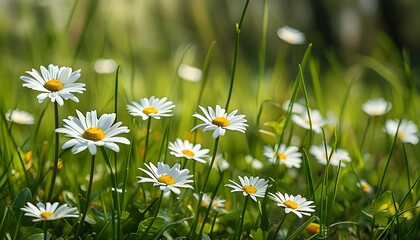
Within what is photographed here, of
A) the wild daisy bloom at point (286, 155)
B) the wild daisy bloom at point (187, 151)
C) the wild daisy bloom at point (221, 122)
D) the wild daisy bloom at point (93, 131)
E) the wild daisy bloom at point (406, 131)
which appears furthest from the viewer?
the wild daisy bloom at point (406, 131)

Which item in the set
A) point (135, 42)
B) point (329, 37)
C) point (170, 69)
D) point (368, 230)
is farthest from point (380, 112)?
point (329, 37)

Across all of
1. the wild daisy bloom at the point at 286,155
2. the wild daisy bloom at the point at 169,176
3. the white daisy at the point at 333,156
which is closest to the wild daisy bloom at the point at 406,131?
the white daisy at the point at 333,156

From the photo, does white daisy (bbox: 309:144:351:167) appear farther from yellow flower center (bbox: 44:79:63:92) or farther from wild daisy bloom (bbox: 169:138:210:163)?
yellow flower center (bbox: 44:79:63:92)

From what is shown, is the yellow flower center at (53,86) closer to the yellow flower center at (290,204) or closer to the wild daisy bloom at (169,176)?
the wild daisy bloom at (169,176)

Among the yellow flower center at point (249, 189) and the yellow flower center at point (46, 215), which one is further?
the yellow flower center at point (249, 189)

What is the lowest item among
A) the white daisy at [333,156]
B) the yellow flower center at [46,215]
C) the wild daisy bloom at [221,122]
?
the white daisy at [333,156]

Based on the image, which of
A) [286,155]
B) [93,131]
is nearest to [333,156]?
[286,155]

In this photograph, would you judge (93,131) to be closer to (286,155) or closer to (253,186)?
(253,186)
